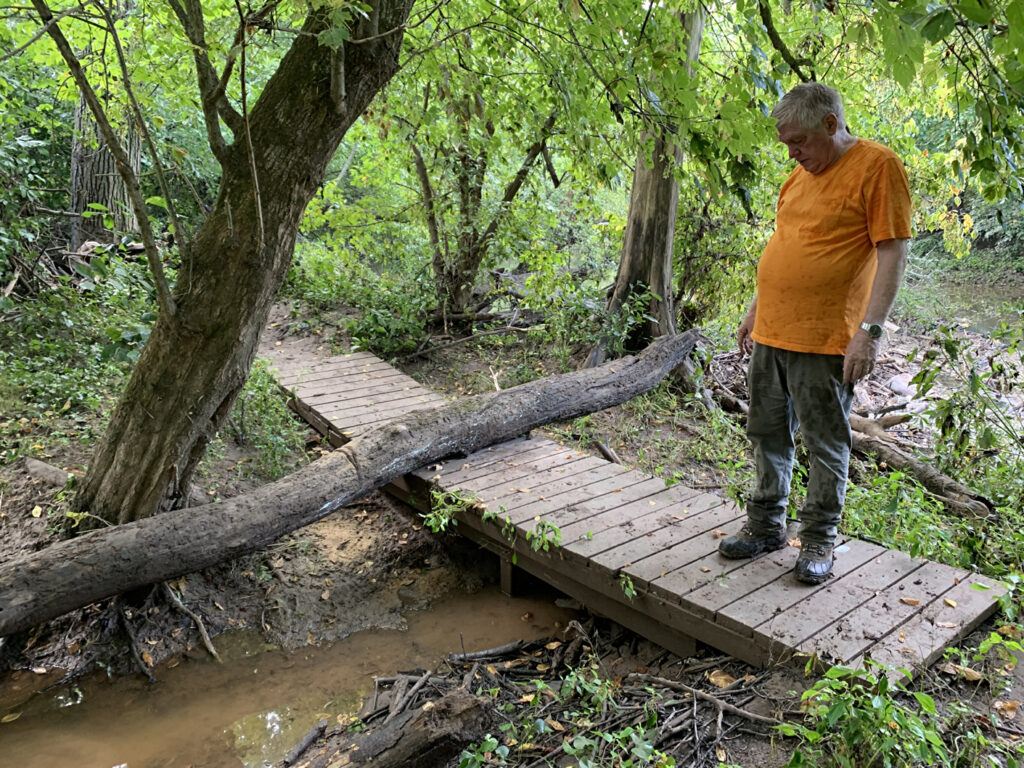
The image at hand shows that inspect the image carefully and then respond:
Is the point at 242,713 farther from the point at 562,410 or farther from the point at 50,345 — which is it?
the point at 50,345

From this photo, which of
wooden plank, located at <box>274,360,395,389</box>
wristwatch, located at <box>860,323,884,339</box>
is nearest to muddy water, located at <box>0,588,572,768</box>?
wristwatch, located at <box>860,323,884,339</box>

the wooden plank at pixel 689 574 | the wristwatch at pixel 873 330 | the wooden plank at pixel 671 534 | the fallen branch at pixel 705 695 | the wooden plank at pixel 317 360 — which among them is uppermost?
the wristwatch at pixel 873 330

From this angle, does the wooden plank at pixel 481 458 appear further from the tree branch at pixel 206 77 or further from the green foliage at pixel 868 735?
the green foliage at pixel 868 735

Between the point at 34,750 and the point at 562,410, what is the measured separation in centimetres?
389

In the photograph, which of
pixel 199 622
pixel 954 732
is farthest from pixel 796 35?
pixel 199 622

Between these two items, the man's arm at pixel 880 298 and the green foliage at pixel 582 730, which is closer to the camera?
the green foliage at pixel 582 730

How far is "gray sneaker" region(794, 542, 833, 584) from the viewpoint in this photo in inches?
124

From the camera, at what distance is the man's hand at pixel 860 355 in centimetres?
271

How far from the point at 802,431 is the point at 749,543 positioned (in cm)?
67

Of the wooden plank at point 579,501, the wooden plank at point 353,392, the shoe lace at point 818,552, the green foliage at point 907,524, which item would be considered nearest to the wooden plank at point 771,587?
the shoe lace at point 818,552

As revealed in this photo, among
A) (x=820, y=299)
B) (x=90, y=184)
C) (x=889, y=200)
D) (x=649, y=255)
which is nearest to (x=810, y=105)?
(x=889, y=200)

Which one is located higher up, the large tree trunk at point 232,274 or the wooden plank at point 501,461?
the large tree trunk at point 232,274

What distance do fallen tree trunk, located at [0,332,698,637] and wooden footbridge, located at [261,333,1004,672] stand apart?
25 cm

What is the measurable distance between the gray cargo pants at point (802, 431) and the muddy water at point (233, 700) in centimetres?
148
